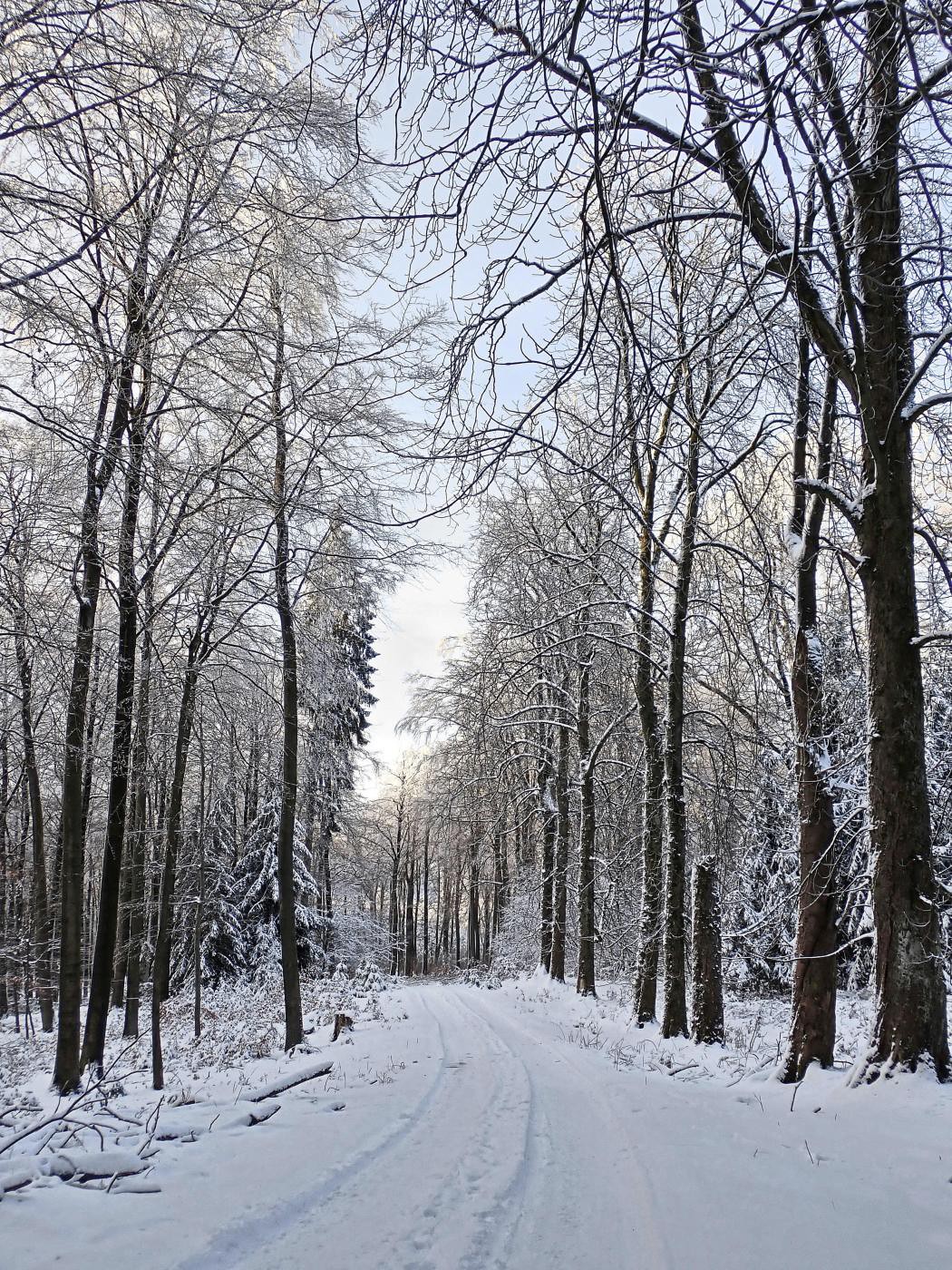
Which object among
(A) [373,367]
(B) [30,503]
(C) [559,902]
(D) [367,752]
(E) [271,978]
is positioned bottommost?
(E) [271,978]

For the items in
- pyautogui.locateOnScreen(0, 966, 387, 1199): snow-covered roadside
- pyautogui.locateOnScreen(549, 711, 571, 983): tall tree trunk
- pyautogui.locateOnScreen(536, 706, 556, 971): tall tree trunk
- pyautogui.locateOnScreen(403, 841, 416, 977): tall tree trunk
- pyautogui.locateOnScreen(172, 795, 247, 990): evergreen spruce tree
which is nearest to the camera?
pyautogui.locateOnScreen(0, 966, 387, 1199): snow-covered roadside

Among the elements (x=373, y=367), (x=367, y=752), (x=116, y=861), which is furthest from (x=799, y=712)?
(x=367, y=752)

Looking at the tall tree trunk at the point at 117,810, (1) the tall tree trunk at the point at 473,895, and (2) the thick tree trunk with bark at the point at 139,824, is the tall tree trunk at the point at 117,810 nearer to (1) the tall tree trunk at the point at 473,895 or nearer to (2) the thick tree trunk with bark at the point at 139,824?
(2) the thick tree trunk with bark at the point at 139,824

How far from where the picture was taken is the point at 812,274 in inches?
222

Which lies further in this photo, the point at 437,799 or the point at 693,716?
the point at 437,799

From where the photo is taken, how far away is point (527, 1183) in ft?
13.7

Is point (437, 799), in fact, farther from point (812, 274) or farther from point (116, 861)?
point (812, 274)

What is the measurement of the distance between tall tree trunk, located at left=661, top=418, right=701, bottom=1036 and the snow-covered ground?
115 inches

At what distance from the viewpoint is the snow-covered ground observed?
318 centimetres

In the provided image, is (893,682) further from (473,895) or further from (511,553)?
(473,895)

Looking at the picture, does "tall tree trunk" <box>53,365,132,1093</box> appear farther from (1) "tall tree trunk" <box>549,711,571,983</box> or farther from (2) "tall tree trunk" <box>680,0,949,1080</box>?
(1) "tall tree trunk" <box>549,711,571,983</box>

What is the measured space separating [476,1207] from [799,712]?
5012mm

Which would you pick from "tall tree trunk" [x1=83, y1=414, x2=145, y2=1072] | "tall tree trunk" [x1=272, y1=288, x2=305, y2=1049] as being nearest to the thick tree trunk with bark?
"tall tree trunk" [x1=83, y1=414, x2=145, y2=1072]

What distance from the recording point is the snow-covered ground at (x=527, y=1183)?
318 cm
